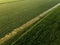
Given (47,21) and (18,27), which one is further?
(47,21)

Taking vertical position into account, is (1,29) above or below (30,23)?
above

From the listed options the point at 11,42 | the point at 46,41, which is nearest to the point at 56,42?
the point at 46,41

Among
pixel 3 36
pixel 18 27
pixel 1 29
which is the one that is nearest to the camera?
pixel 3 36

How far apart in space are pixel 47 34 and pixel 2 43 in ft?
8.36

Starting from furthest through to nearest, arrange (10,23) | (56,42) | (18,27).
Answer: (10,23) < (18,27) < (56,42)

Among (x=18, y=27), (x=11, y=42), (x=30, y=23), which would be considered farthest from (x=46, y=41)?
(x=30, y=23)

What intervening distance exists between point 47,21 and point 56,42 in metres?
3.44

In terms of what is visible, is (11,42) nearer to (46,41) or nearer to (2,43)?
(2,43)

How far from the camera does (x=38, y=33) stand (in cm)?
838

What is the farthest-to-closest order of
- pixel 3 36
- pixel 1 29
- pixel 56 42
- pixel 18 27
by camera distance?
pixel 18 27 < pixel 1 29 < pixel 3 36 < pixel 56 42

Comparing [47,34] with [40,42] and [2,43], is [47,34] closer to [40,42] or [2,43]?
[40,42]

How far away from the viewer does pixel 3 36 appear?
26.9 feet

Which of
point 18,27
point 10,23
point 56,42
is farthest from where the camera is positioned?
point 10,23

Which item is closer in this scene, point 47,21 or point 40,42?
point 40,42
